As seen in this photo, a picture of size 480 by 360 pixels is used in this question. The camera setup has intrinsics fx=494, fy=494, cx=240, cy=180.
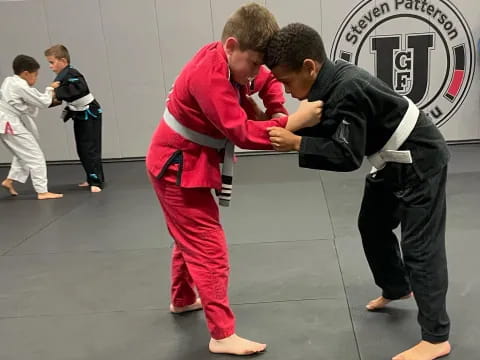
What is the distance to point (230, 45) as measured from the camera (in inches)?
76.3

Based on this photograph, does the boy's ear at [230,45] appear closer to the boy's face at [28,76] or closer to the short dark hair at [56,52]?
the short dark hair at [56,52]

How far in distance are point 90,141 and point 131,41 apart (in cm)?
193

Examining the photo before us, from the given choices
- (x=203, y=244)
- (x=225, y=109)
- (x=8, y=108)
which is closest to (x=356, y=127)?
(x=225, y=109)

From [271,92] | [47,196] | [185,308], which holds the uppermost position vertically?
[271,92]

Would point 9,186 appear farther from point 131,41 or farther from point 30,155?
point 131,41

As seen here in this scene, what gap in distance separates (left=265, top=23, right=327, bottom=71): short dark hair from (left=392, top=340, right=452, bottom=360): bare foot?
51.2 inches

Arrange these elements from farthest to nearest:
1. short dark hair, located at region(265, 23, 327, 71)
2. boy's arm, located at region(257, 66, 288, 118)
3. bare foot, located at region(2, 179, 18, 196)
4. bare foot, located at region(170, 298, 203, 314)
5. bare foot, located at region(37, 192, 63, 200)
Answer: bare foot, located at region(2, 179, 18, 196) < bare foot, located at region(37, 192, 63, 200) < bare foot, located at region(170, 298, 203, 314) < boy's arm, located at region(257, 66, 288, 118) < short dark hair, located at region(265, 23, 327, 71)

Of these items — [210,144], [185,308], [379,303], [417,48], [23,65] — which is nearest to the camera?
[210,144]

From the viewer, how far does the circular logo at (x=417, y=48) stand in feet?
21.3

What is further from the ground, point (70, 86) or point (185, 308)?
point (70, 86)

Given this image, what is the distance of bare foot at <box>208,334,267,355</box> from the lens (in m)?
2.27

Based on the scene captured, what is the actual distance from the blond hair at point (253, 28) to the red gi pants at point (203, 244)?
680 millimetres

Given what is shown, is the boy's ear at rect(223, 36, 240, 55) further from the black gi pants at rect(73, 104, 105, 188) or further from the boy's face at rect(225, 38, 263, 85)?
the black gi pants at rect(73, 104, 105, 188)

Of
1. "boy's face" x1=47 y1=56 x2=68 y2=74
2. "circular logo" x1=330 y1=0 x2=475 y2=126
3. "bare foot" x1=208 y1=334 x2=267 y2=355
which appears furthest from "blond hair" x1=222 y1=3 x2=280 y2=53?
"circular logo" x1=330 y1=0 x2=475 y2=126
